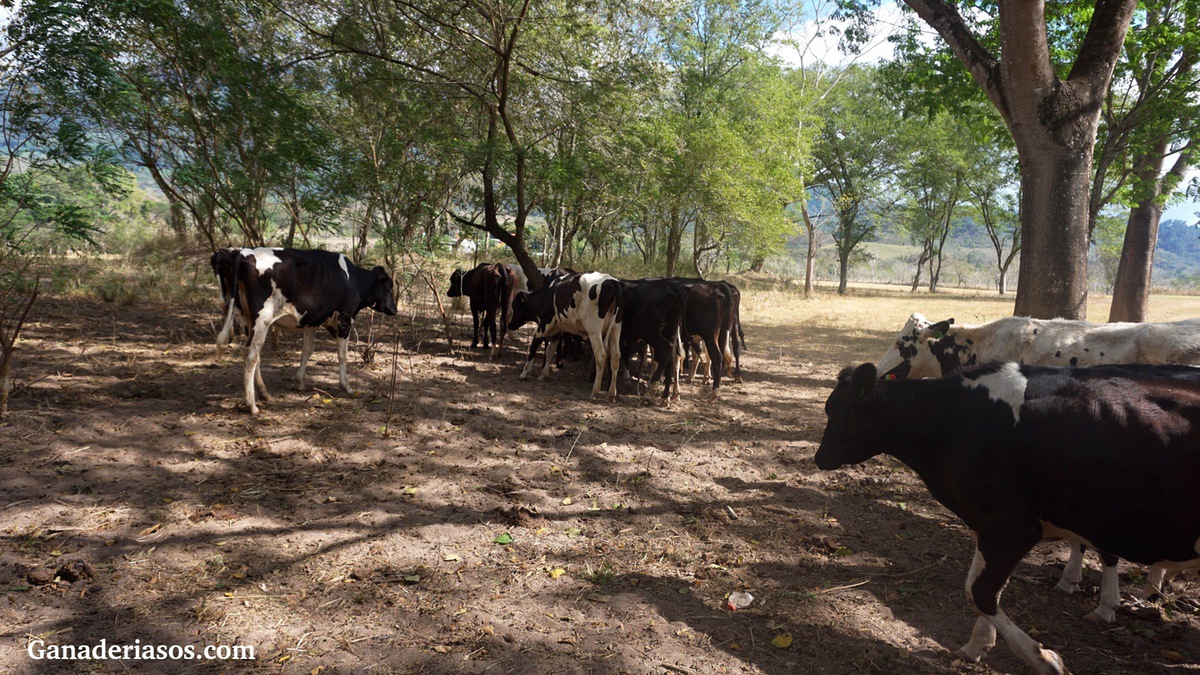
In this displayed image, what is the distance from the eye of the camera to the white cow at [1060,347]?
402 cm

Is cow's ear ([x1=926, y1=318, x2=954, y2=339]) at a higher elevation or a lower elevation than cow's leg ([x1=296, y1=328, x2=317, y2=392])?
higher

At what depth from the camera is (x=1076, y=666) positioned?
323cm

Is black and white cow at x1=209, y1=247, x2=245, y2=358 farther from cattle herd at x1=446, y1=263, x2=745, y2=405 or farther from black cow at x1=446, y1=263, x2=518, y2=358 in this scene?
black cow at x1=446, y1=263, x2=518, y2=358

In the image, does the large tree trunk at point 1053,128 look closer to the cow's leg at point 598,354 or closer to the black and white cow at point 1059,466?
the black and white cow at point 1059,466

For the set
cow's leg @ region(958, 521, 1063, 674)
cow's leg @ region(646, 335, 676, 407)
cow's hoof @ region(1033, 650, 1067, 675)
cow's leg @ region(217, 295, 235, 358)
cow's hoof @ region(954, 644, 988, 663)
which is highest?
cow's leg @ region(217, 295, 235, 358)

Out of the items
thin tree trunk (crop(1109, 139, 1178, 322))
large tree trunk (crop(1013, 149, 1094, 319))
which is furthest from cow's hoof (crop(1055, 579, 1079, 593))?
thin tree trunk (crop(1109, 139, 1178, 322))

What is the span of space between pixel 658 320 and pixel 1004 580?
595 cm

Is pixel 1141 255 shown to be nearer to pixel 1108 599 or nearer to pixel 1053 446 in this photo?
pixel 1108 599

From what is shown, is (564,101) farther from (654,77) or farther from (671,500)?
(671,500)

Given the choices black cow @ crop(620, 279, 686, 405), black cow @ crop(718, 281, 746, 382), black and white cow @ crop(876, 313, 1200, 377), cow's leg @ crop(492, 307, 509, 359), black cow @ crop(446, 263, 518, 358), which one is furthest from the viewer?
black cow @ crop(446, 263, 518, 358)

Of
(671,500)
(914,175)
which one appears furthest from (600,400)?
(914,175)

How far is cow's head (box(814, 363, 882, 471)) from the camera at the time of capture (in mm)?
3865

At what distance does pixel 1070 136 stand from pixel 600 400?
251 inches

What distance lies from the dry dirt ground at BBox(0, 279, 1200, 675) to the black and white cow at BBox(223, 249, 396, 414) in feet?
2.22
